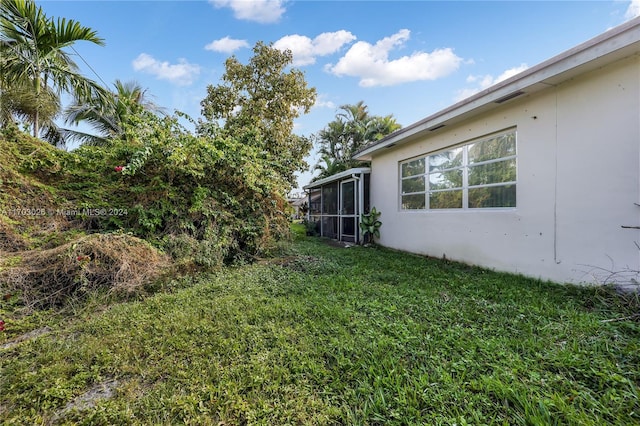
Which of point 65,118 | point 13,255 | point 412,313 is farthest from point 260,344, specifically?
point 65,118

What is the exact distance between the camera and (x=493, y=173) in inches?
203

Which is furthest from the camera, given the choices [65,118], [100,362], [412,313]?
[65,118]

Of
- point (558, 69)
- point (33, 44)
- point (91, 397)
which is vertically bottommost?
point (91, 397)

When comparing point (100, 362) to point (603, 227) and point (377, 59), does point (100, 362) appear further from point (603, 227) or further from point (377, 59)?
point (377, 59)

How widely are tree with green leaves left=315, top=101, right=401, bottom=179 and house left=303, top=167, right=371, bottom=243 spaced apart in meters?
5.56

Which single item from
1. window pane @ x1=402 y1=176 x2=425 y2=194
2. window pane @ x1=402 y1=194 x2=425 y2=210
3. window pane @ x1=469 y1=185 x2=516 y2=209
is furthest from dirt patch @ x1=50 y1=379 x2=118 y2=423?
window pane @ x1=402 y1=176 x2=425 y2=194

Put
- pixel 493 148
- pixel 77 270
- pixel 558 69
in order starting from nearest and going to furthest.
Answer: pixel 77 270 < pixel 558 69 < pixel 493 148

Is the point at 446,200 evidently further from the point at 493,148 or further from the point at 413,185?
the point at 493,148

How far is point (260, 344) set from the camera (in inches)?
96.6

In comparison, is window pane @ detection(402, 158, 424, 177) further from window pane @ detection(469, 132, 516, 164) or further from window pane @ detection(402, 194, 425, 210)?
window pane @ detection(469, 132, 516, 164)

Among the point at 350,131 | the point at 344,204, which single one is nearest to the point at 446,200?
the point at 344,204

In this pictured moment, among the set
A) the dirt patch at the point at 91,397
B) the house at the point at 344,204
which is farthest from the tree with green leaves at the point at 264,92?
the dirt patch at the point at 91,397

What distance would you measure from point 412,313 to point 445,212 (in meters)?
3.79

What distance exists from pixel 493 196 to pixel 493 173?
0.45m
